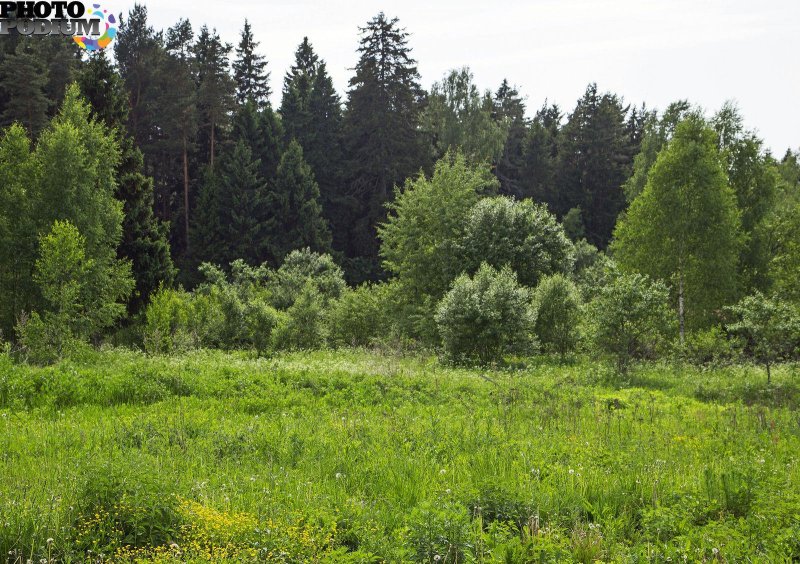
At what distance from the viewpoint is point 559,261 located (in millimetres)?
27859

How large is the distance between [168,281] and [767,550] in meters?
32.1

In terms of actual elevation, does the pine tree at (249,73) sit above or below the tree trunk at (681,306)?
above

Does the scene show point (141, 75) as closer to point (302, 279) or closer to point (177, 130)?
point (177, 130)

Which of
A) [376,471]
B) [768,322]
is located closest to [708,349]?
[768,322]

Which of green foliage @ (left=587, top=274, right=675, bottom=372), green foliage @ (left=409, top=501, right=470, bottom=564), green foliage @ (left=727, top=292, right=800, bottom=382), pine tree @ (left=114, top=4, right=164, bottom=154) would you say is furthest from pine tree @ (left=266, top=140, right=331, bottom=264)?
green foliage @ (left=409, top=501, right=470, bottom=564)

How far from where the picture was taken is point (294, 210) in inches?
2012

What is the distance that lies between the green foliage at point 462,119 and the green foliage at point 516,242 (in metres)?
27.3

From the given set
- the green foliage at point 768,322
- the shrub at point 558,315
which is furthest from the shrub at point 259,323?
the green foliage at point 768,322

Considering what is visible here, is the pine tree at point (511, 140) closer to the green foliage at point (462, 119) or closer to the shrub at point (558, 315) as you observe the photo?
the green foliage at point (462, 119)

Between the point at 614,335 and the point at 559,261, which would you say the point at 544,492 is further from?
the point at 559,261

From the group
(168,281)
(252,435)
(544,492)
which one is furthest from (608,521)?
(168,281)

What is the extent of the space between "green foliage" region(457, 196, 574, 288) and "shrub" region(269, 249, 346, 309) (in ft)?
26.8

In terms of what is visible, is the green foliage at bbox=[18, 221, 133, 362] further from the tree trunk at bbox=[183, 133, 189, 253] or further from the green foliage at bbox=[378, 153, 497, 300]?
the tree trunk at bbox=[183, 133, 189, 253]

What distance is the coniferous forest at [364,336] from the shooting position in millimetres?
5496
